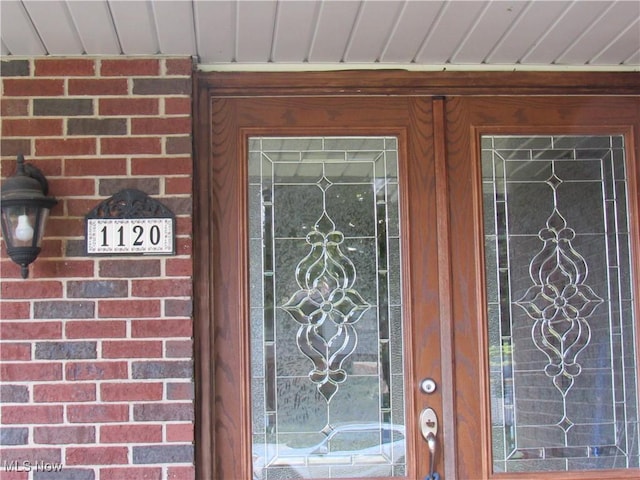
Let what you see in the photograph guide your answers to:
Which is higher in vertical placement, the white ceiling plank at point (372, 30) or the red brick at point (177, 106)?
the white ceiling plank at point (372, 30)

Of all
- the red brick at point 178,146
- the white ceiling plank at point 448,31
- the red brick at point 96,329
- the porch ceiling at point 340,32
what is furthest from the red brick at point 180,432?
the white ceiling plank at point 448,31

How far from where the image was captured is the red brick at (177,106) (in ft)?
9.37

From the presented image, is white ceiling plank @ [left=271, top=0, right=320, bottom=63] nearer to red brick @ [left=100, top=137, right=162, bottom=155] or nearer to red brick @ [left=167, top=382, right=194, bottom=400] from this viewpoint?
red brick @ [left=100, top=137, right=162, bottom=155]

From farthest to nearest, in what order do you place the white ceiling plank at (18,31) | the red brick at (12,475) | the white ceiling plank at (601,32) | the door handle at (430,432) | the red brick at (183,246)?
the door handle at (430,432)
the red brick at (183,246)
the red brick at (12,475)
the white ceiling plank at (601,32)
the white ceiling plank at (18,31)

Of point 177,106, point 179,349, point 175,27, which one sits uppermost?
point 175,27

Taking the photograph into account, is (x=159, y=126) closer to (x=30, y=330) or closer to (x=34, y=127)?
(x=34, y=127)

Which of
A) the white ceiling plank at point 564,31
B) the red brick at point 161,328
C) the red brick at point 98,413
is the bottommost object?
the red brick at point 98,413

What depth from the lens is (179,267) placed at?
9.15 ft

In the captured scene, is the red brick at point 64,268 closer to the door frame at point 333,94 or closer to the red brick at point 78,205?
the red brick at point 78,205

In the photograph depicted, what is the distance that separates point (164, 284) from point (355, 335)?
2.50 feet

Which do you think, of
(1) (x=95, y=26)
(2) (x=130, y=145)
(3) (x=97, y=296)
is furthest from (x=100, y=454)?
(1) (x=95, y=26)

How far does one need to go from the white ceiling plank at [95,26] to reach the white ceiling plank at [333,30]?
0.72 m

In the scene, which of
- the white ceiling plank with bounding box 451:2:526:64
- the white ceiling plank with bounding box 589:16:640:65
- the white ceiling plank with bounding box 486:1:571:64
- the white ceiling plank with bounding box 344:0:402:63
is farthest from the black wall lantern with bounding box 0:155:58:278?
the white ceiling plank with bounding box 589:16:640:65

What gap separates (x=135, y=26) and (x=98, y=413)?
1384mm
